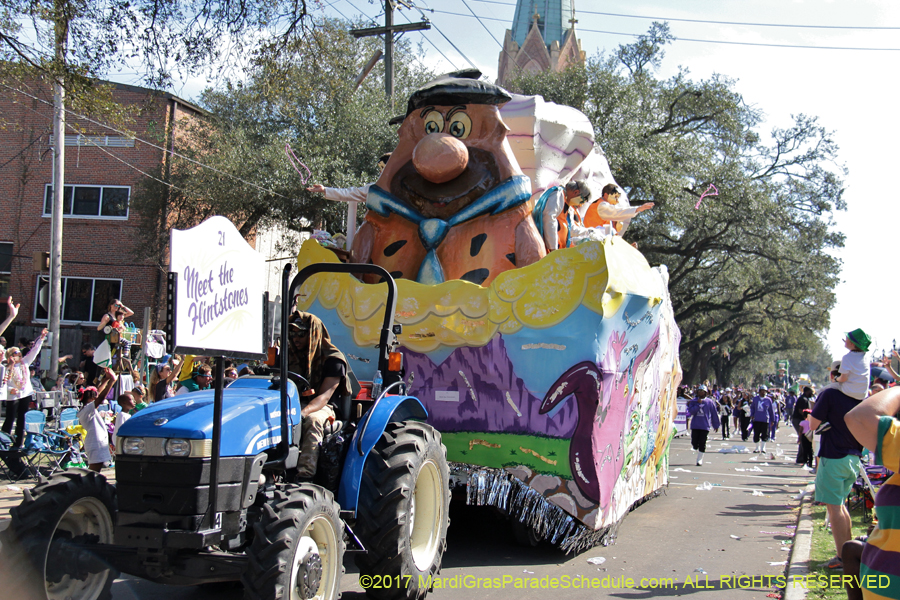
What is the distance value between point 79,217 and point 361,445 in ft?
69.8

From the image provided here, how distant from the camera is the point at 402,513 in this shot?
4.53 metres

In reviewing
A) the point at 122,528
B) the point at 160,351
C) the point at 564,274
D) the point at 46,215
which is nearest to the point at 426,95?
the point at 564,274

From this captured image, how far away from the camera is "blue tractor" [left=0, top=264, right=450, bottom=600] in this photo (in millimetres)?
3615

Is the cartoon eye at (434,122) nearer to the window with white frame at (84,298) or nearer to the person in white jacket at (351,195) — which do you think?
the person in white jacket at (351,195)

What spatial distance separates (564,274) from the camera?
6.31m

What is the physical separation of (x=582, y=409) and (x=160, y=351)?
808 cm

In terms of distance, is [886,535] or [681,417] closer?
[886,535]

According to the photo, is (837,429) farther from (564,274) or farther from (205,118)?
(205,118)

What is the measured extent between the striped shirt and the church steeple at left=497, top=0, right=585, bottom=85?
33.2 m

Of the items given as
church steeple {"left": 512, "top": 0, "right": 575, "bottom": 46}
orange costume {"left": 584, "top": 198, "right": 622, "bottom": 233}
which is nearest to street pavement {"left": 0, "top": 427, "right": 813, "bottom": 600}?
orange costume {"left": 584, "top": 198, "right": 622, "bottom": 233}

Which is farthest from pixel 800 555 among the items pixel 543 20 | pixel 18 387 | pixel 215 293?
pixel 543 20

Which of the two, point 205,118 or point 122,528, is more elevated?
point 205,118

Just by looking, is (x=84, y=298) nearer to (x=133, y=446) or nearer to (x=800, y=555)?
(x=133, y=446)

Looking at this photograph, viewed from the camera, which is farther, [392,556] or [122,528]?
[392,556]
